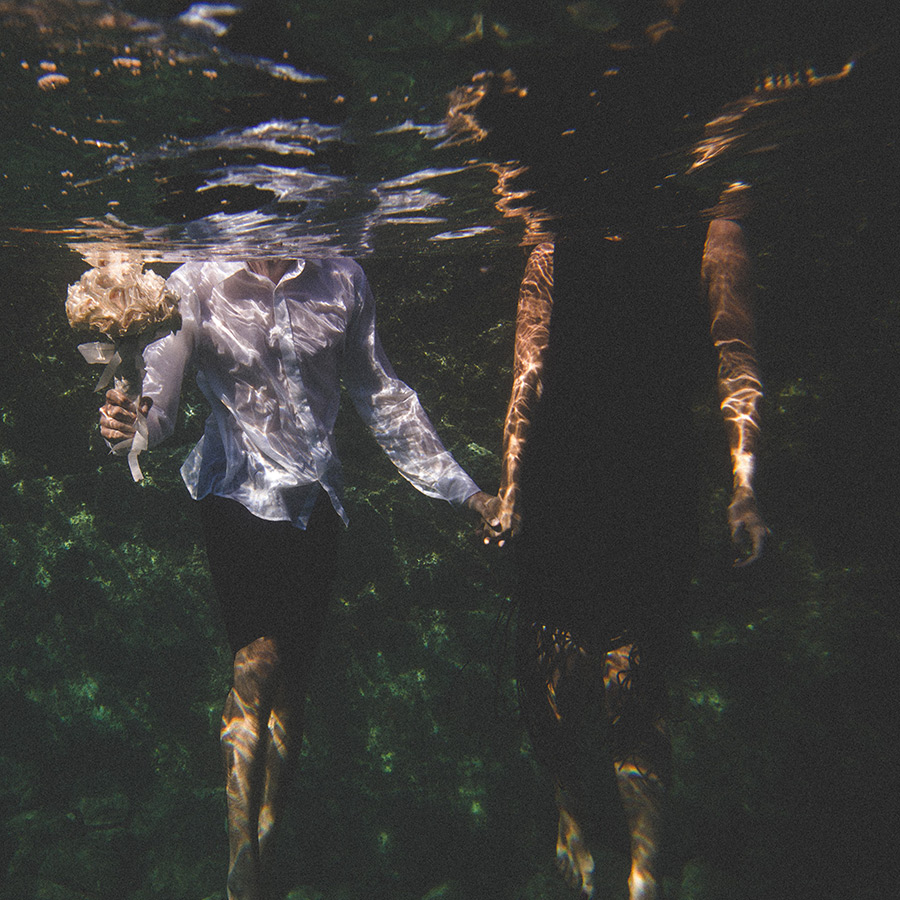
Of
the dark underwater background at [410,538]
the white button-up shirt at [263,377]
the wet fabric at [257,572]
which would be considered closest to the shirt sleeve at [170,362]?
the white button-up shirt at [263,377]

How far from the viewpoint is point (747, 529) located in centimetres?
259

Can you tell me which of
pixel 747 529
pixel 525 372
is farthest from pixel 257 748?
pixel 747 529

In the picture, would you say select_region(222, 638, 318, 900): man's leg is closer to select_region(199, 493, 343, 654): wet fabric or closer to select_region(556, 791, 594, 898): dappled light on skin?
select_region(199, 493, 343, 654): wet fabric

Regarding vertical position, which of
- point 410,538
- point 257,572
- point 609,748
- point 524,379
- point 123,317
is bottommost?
point 609,748

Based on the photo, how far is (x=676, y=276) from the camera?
336 centimetres

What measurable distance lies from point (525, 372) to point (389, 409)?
84 centimetres

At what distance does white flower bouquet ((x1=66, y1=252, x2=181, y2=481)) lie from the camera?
2521 mm

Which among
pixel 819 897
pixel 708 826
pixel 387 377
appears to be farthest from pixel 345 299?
pixel 819 897

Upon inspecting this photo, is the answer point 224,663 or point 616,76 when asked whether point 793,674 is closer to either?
point 616,76

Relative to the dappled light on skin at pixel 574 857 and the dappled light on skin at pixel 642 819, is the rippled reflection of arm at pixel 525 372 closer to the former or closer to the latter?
the dappled light on skin at pixel 642 819

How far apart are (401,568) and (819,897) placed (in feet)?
13.9

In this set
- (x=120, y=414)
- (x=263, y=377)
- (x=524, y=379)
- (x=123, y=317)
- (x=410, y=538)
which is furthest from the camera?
(x=410, y=538)

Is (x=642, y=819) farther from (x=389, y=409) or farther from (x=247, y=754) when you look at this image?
(x=389, y=409)

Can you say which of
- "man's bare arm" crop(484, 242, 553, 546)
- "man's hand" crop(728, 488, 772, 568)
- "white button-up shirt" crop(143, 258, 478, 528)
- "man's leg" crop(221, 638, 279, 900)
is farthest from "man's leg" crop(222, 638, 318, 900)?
"man's hand" crop(728, 488, 772, 568)
